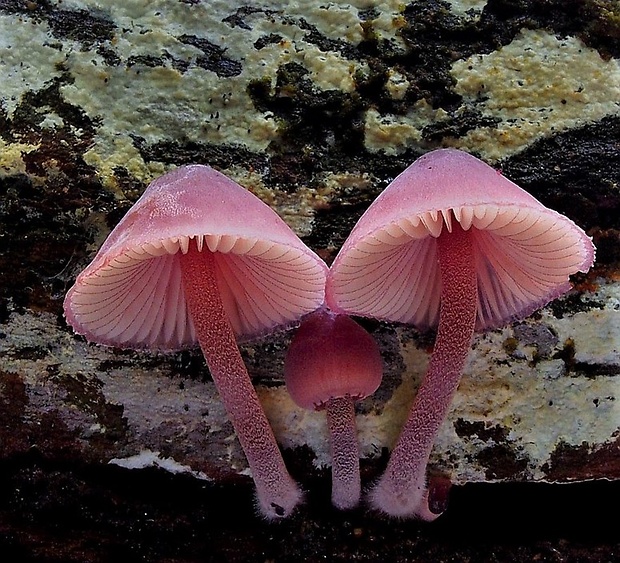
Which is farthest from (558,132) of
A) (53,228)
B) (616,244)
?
(53,228)

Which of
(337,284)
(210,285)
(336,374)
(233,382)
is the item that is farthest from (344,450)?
(210,285)

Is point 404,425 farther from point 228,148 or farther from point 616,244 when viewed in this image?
point 228,148

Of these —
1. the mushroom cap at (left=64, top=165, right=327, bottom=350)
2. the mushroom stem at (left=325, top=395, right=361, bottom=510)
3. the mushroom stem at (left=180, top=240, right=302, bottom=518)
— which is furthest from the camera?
the mushroom stem at (left=325, top=395, right=361, bottom=510)

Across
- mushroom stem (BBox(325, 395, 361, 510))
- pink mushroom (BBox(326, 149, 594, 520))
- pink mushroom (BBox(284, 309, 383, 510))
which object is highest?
pink mushroom (BBox(326, 149, 594, 520))

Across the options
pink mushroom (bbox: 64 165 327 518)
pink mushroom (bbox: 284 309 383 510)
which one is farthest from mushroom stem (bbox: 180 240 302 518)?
pink mushroom (bbox: 284 309 383 510)

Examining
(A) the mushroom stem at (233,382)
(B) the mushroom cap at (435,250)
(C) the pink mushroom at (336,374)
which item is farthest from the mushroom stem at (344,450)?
(B) the mushroom cap at (435,250)

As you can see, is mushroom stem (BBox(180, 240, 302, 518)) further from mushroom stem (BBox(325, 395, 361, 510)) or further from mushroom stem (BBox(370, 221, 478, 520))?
mushroom stem (BBox(370, 221, 478, 520))

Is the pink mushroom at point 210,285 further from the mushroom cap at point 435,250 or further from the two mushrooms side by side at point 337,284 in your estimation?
the mushroom cap at point 435,250
